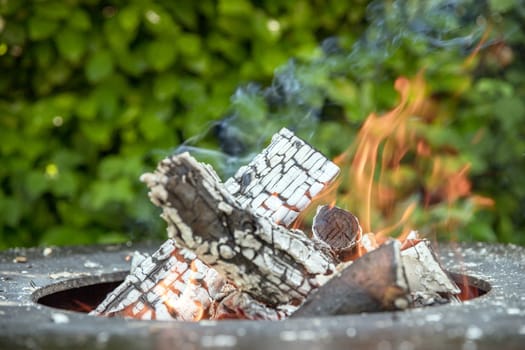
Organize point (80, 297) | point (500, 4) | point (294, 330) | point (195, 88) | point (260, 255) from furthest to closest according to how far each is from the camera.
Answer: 1. point (195, 88)
2. point (500, 4)
3. point (80, 297)
4. point (260, 255)
5. point (294, 330)

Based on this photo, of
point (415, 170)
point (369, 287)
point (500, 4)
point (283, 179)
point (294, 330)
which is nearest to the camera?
point (294, 330)

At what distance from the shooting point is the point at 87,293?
76.1 inches

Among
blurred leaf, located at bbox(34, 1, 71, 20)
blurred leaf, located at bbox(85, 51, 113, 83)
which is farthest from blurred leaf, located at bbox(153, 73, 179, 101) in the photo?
blurred leaf, located at bbox(34, 1, 71, 20)

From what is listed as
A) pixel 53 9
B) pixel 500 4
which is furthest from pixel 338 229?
pixel 53 9

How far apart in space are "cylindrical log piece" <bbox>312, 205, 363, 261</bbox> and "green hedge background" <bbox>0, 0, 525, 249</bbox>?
54.9 inches

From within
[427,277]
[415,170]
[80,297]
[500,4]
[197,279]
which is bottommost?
[427,277]

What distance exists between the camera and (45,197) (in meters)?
3.51

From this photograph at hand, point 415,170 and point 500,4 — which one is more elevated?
point 500,4

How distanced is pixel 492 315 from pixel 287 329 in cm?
32

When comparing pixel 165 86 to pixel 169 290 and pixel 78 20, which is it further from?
pixel 169 290

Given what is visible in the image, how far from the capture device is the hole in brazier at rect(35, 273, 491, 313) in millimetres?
1752

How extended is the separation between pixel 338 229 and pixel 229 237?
0.45 m

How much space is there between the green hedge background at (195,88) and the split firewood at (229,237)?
5.65 feet

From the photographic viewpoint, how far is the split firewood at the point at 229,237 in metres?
1.39
